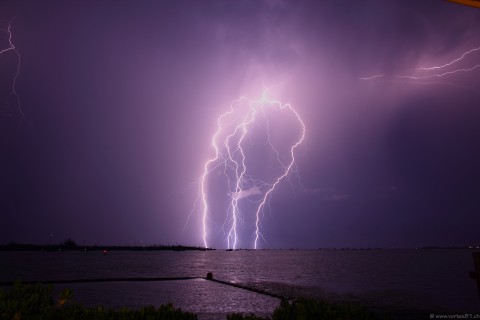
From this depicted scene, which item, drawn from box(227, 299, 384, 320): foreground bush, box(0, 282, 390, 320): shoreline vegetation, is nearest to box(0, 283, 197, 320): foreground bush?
box(0, 282, 390, 320): shoreline vegetation

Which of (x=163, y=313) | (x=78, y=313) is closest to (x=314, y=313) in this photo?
(x=163, y=313)

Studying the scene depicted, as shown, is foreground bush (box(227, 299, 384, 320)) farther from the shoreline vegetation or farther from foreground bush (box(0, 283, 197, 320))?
foreground bush (box(0, 283, 197, 320))

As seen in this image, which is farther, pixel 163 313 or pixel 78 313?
pixel 78 313

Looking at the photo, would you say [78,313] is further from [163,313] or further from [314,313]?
[314,313]

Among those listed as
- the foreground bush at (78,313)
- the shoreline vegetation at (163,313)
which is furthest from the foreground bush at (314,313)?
the foreground bush at (78,313)

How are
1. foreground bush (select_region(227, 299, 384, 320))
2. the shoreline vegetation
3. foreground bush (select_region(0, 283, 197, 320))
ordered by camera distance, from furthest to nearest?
1. foreground bush (select_region(0, 283, 197, 320))
2. the shoreline vegetation
3. foreground bush (select_region(227, 299, 384, 320))

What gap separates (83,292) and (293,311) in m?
18.7

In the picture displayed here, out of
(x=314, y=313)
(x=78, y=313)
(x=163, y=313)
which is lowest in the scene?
(x=78, y=313)

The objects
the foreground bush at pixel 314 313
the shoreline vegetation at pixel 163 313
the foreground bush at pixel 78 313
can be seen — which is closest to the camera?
the foreground bush at pixel 314 313

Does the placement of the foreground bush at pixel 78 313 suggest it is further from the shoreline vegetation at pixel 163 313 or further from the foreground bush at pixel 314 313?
the foreground bush at pixel 314 313

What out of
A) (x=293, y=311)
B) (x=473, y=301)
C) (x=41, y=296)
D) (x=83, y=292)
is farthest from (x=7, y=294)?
(x=473, y=301)

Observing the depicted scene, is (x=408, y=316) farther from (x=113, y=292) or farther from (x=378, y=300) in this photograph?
(x=113, y=292)

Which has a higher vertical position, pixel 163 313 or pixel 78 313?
pixel 163 313

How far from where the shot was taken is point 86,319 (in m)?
7.93
